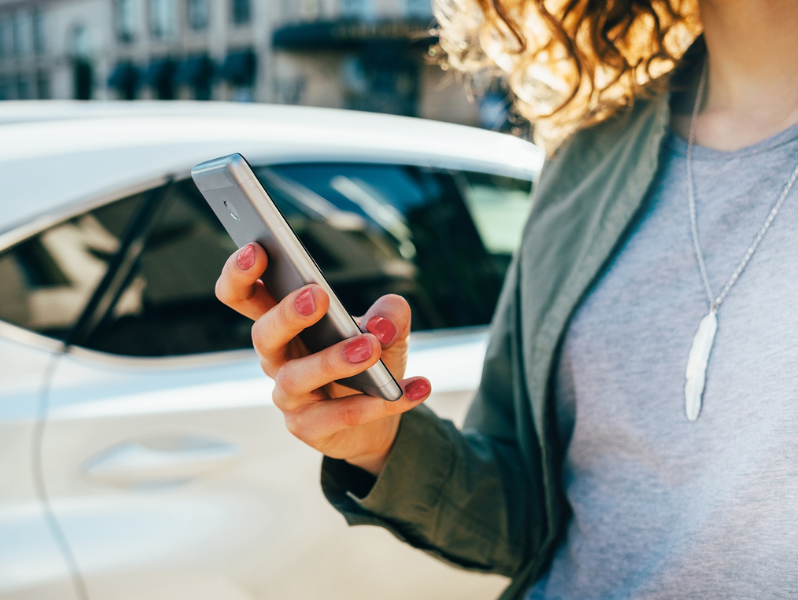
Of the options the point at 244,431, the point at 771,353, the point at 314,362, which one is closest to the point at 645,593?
the point at 771,353

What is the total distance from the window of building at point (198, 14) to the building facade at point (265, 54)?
0.13ft

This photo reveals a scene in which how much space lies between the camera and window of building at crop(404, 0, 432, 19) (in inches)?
894

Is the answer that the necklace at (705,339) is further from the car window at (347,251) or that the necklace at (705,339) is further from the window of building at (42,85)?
the window of building at (42,85)

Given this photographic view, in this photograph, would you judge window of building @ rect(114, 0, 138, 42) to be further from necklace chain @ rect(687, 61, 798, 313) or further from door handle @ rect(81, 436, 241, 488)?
necklace chain @ rect(687, 61, 798, 313)

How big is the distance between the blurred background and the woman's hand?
20.2 metres

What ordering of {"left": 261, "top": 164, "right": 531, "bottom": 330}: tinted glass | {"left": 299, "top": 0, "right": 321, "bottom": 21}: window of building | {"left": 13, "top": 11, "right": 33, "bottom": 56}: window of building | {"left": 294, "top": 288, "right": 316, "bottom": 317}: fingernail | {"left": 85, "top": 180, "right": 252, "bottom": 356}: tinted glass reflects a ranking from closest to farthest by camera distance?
{"left": 294, "top": 288, "right": 316, "bottom": 317}: fingernail
{"left": 85, "top": 180, "right": 252, "bottom": 356}: tinted glass
{"left": 261, "top": 164, "right": 531, "bottom": 330}: tinted glass
{"left": 299, "top": 0, "right": 321, "bottom": 21}: window of building
{"left": 13, "top": 11, "right": 33, "bottom": 56}: window of building

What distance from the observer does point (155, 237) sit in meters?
1.54

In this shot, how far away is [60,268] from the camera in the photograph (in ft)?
4.71

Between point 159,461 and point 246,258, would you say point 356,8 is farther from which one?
point 246,258

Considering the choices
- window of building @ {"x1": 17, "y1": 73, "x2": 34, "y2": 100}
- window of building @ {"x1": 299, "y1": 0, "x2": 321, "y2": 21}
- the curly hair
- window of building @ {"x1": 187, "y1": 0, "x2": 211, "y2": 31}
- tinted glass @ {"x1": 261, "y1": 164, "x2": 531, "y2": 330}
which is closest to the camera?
the curly hair

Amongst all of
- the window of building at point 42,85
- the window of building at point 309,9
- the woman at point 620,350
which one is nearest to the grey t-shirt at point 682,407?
the woman at point 620,350

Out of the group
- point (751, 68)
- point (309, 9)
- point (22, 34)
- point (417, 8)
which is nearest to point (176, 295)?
point (751, 68)

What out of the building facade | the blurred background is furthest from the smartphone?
the building facade

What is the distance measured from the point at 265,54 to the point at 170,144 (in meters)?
24.7
